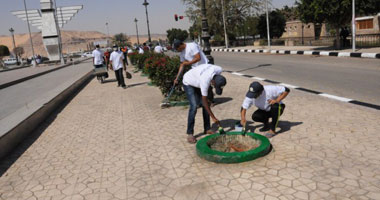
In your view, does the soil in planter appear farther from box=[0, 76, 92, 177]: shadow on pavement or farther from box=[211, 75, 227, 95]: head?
box=[0, 76, 92, 177]: shadow on pavement

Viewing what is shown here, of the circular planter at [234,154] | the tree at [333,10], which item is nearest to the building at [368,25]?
the tree at [333,10]

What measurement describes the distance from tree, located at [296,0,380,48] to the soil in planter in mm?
15149

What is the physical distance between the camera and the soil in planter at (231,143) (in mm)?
4371

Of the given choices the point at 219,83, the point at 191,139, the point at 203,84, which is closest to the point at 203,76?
the point at 203,84

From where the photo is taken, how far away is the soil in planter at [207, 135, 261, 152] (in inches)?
172

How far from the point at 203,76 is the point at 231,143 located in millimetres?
1026

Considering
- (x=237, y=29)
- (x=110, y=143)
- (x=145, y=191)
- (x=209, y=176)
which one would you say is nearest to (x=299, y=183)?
(x=209, y=176)

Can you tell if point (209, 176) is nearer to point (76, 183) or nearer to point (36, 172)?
point (76, 183)

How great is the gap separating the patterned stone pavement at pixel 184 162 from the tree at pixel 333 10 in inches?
497

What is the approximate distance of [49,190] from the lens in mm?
3523

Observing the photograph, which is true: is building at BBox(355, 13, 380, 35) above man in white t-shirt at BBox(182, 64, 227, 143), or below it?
above

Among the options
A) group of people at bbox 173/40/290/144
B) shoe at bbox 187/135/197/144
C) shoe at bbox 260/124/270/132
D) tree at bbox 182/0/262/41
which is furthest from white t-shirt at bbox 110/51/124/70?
tree at bbox 182/0/262/41

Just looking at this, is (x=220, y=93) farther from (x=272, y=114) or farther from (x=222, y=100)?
(x=222, y=100)

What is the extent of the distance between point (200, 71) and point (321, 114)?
254 cm
